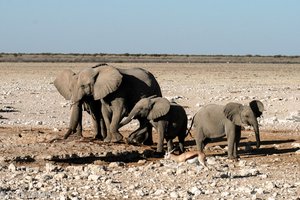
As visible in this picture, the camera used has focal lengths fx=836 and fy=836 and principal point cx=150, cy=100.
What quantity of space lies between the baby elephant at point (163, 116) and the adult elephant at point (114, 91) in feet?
3.26

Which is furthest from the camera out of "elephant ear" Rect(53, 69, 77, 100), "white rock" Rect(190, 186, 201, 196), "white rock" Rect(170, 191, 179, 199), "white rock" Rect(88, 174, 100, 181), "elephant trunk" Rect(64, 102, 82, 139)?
"elephant ear" Rect(53, 69, 77, 100)

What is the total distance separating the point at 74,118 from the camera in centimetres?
1761

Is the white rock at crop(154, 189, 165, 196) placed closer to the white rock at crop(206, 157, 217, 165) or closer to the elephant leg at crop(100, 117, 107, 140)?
the white rock at crop(206, 157, 217, 165)

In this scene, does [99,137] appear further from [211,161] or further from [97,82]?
[211,161]

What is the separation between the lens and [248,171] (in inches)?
508

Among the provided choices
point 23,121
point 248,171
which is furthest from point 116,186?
point 23,121

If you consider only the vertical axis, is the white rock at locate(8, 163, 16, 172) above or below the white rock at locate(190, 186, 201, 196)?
above

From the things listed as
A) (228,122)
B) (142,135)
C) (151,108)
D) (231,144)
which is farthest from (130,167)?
(142,135)

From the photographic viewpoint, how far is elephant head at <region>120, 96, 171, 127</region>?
16.0m

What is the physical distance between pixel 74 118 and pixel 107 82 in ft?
3.46

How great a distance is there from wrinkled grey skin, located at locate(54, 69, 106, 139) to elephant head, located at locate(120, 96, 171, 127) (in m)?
1.68

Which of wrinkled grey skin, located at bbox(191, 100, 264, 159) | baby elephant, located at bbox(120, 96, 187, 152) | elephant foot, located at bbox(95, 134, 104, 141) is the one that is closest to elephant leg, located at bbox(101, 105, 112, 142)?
elephant foot, located at bbox(95, 134, 104, 141)

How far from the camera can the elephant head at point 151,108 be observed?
15992 millimetres

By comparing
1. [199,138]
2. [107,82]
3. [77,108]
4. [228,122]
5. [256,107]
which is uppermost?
[107,82]
